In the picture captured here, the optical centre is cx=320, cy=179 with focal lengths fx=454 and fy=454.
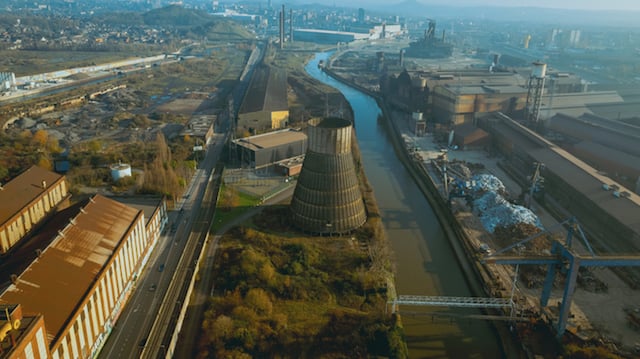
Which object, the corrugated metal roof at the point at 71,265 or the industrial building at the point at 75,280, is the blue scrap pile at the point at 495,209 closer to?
the industrial building at the point at 75,280

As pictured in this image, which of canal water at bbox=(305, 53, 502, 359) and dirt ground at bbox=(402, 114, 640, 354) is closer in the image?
dirt ground at bbox=(402, 114, 640, 354)

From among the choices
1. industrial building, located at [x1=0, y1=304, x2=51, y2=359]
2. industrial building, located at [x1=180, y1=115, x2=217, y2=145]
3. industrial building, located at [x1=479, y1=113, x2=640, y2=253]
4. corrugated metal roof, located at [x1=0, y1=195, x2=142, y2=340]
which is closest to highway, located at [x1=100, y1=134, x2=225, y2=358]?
corrugated metal roof, located at [x1=0, y1=195, x2=142, y2=340]

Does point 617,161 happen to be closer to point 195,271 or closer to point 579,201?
point 579,201

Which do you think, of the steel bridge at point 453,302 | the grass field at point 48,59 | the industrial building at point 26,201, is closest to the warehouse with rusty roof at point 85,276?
the industrial building at point 26,201

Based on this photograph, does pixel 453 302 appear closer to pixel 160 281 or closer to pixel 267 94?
pixel 160 281

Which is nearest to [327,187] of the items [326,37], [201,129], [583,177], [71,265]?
[71,265]

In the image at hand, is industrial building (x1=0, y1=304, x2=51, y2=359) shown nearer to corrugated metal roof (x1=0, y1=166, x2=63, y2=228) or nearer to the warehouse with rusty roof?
the warehouse with rusty roof
